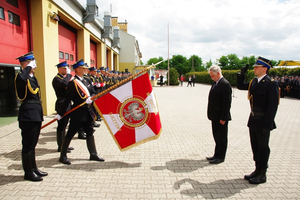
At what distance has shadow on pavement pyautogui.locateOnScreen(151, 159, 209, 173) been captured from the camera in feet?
12.8

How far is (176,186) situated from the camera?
327 cm

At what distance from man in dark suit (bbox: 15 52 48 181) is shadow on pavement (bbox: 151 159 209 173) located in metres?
2.09

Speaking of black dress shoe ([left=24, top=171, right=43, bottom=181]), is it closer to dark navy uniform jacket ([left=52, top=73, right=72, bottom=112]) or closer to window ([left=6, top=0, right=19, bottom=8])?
dark navy uniform jacket ([left=52, top=73, right=72, bottom=112])

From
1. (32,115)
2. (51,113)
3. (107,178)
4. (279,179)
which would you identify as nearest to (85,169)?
(107,178)

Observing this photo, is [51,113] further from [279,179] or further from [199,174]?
[279,179]

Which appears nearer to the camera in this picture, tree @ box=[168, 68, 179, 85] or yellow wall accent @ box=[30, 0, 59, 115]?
yellow wall accent @ box=[30, 0, 59, 115]

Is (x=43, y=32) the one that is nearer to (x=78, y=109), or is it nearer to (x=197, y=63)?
(x=78, y=109)

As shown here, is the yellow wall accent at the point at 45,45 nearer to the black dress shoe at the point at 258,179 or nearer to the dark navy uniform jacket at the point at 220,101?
the dark navy uniform jacket at the point at 220,101

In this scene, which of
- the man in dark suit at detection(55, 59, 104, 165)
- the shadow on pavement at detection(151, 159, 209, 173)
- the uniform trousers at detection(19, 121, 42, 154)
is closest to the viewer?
the uniform trousers at detection(19, 121, 42, 154)

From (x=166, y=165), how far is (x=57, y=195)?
1972 millimetres

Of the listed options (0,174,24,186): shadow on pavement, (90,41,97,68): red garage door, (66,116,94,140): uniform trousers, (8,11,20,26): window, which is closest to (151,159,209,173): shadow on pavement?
(66,116,94,140): uniform trousers

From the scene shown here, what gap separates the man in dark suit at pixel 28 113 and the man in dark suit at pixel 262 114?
3.50 m

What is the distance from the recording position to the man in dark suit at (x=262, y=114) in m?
3.25

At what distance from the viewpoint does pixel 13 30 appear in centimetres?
765
